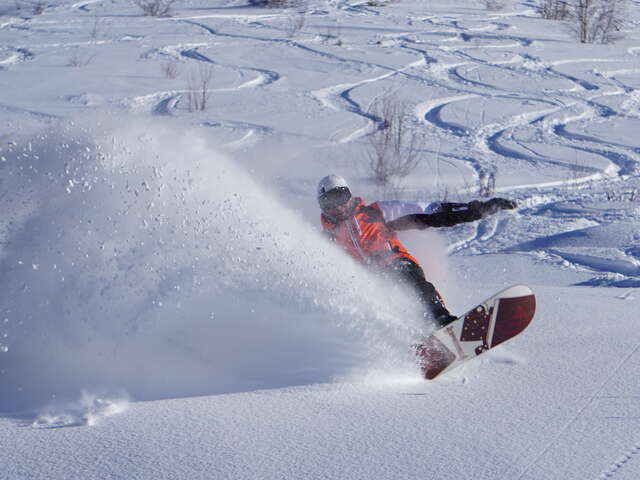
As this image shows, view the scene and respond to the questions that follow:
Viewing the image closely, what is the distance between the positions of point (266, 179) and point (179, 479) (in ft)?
18.5

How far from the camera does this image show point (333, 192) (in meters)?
3.90

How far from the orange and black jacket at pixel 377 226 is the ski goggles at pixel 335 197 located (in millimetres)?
80

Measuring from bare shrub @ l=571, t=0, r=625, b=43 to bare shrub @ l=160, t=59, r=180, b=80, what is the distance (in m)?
8.69

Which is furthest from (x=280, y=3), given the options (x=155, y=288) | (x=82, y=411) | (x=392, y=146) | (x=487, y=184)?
(x=82, y=411)

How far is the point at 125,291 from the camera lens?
3.23m

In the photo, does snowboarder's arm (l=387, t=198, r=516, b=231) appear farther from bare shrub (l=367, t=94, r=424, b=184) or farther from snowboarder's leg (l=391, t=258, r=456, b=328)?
bare shrub (l=367, t=94, r=424, b=184)

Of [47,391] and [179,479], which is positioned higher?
[179,479]

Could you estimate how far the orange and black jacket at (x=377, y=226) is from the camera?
3.87m

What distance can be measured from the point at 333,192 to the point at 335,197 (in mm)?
29

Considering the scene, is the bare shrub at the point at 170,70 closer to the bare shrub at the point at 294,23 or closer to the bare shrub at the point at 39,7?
the bare shrub at the point at 294,23

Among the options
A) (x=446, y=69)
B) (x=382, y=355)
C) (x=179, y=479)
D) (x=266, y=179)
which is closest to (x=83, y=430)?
(x=179, y=479)

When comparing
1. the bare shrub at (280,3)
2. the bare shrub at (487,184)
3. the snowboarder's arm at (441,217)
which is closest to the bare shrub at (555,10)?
the bare shrub at (280,3)

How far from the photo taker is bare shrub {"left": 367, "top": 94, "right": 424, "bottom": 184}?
301 inches

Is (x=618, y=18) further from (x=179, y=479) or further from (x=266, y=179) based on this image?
(x=179, y=479)
